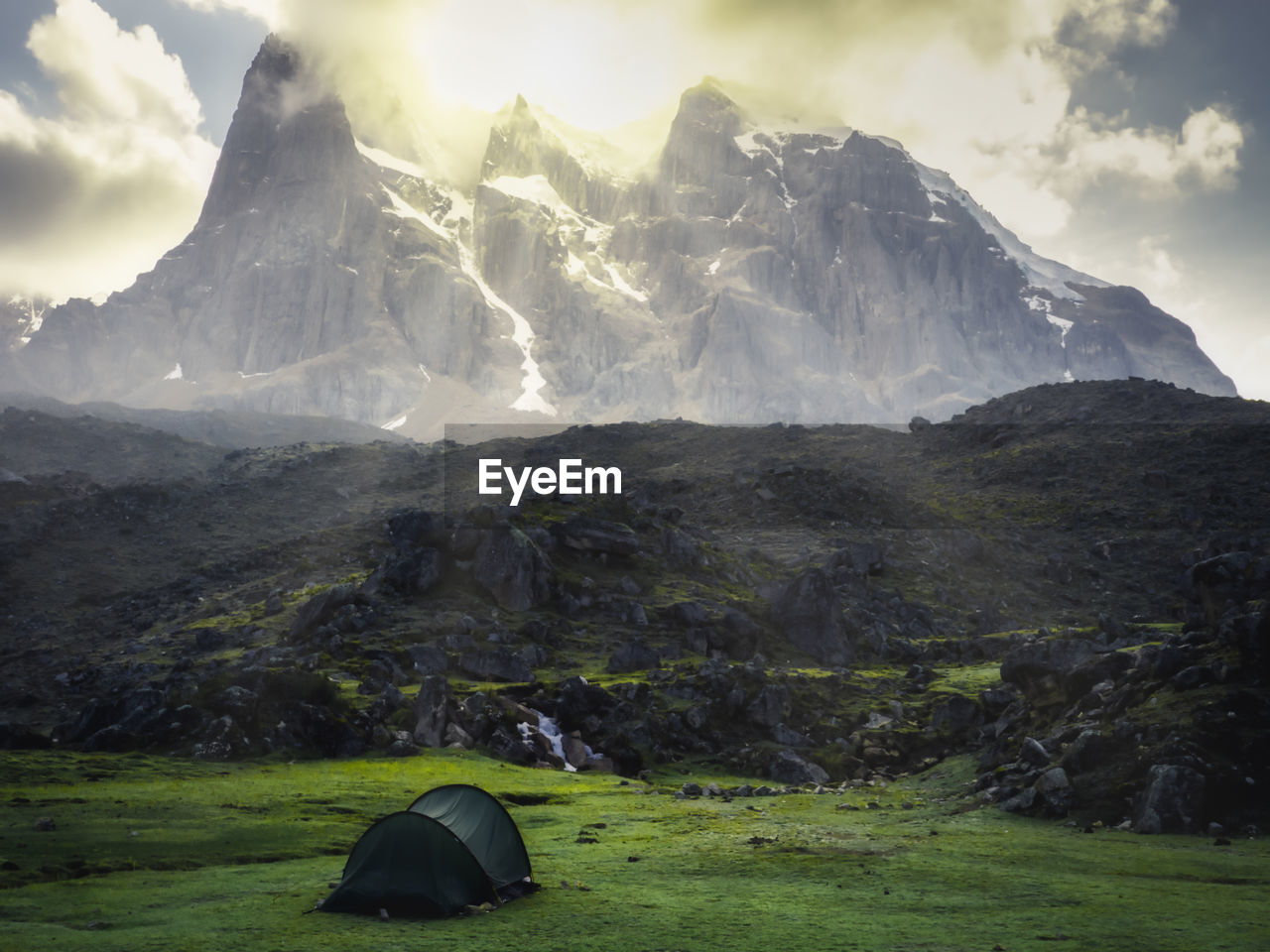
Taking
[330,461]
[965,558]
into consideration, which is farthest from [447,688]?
[330,461]

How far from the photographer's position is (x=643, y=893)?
2442cm

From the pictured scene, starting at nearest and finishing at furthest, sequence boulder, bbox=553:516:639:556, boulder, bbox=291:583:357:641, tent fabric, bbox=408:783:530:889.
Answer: tent fabric, bbox=408:783:530:889 → boulder, bbox=291:583:357:641 → boulder, bbox=553:516:639:556

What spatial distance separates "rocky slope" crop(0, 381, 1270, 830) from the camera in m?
41.8

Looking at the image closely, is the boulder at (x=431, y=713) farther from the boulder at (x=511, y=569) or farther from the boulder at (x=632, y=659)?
the boulder at (x=511, y=569)

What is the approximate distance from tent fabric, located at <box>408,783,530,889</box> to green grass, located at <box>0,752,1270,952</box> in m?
1.20

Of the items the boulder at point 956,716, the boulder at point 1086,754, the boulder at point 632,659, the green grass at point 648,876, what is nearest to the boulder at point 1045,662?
the boulder at point 956,716

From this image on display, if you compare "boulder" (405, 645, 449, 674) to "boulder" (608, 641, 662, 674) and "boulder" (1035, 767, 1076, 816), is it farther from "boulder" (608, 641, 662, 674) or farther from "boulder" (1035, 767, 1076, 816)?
"boulder" (1035, 767, 1076, 816)

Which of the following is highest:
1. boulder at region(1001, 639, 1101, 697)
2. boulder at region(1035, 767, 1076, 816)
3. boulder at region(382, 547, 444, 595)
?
boulder at region(382, 547, 444, 595)

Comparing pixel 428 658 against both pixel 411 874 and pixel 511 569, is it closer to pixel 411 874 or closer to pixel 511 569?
pixel 511 569

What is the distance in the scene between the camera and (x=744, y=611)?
87.2 m

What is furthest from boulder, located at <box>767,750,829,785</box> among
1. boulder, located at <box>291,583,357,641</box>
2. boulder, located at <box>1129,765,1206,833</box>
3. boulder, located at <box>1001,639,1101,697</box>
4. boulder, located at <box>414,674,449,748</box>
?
boulder, located at <box>291,583,357,641</box>

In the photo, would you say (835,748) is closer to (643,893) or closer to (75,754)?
(643,893)

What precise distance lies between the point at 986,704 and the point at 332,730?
43127 millimetres

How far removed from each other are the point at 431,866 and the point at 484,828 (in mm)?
2363
